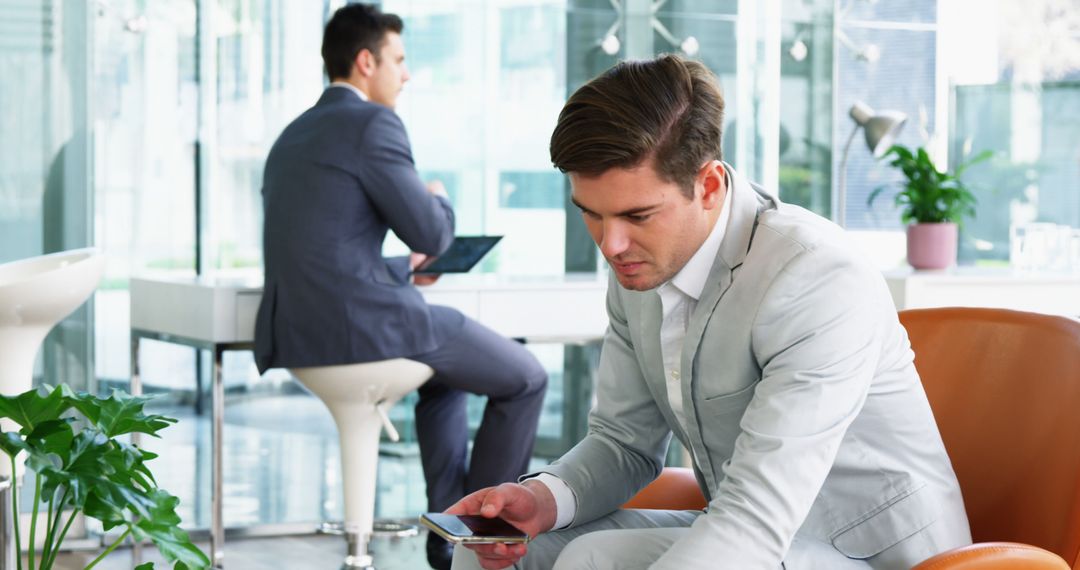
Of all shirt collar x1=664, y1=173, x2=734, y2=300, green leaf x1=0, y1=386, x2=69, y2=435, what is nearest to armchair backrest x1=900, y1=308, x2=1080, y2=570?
shirt collar x1=664, y1=173, x2=734, y2=300

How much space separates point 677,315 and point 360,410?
1.70 metres

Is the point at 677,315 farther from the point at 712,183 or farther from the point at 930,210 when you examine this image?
the point at 930,210

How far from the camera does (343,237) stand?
3.19 meters

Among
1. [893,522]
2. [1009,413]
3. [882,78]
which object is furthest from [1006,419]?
[882,78]

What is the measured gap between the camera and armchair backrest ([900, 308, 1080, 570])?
5.64 feet

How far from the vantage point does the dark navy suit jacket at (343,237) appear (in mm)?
3184

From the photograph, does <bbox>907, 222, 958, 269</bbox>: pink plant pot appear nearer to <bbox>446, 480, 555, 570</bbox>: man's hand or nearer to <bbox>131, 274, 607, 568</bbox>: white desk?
<bbox>131, 274, 607, 568</bbox>: white desk

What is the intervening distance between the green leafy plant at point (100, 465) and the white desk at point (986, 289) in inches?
98.8

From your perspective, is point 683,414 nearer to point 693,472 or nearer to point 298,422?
point 693,472

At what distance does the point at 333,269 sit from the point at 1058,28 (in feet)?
12.0

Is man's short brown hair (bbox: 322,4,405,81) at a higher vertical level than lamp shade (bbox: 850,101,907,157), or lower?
higher

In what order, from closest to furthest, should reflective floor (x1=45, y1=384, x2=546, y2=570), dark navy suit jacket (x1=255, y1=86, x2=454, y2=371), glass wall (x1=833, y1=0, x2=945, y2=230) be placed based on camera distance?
dark navy suit jacket (x1=255, y1=86, x2=454, y2=371) → reflective floor (x1=45, y1=384, x2=546, y2=570) → glass wall (x1=833, y1=0, x2=945, y2=230)

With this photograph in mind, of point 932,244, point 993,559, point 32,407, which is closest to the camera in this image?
point 993,559

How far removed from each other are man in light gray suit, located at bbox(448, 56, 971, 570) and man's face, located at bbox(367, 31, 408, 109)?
5.81 ft
